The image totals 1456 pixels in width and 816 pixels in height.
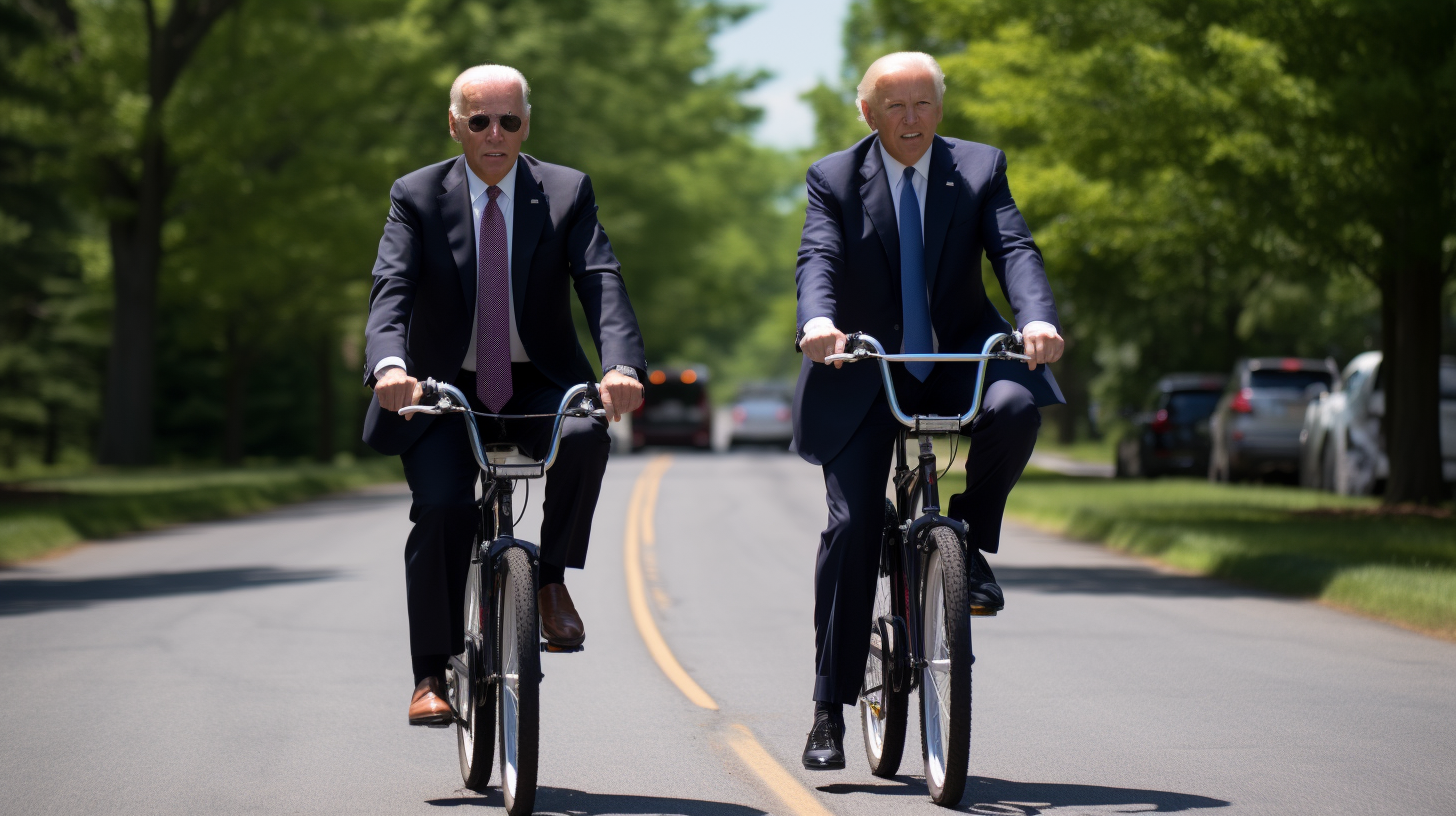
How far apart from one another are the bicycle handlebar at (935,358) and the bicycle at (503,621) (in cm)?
77

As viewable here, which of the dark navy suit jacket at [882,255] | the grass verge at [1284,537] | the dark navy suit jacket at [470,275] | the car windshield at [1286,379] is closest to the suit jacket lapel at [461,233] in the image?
the dark navy suit jacket at [470,275]

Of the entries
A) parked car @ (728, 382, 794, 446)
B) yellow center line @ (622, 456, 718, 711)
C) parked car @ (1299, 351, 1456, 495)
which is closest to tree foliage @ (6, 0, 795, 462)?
parked car @ (728, 382, 794, 446)

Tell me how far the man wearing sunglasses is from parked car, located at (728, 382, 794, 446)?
39.4 meters

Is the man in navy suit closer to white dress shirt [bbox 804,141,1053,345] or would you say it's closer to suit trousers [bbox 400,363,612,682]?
white dress shirt [bbox 804,141,1053,345]

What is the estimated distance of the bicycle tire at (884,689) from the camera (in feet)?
19.8

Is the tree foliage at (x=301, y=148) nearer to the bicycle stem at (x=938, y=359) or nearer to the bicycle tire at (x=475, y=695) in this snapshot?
the bicycle tire at (x=475, y=695)

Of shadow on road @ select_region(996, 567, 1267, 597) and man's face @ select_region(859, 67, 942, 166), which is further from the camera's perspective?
shadow on road @ select_region(996, 567, 1267, 597)

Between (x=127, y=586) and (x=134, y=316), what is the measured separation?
17.5m

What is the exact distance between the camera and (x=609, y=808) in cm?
590

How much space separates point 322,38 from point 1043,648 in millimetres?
23315

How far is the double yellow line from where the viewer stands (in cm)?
607

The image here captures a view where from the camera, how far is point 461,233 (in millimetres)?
5902

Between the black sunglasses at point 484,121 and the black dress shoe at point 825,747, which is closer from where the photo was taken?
the black sunglasses at point 484,121

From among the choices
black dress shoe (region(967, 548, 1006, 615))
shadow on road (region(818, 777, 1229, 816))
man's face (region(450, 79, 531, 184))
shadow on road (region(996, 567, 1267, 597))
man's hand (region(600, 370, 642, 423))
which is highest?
man's face (region(450, 79, 531, 184))
